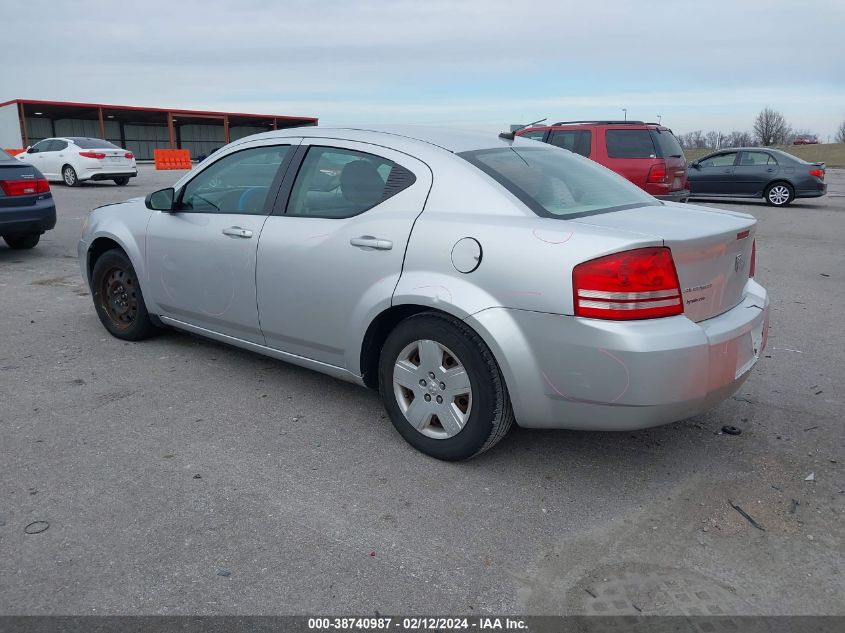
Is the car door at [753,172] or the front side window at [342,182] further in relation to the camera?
the car door at [753,172]

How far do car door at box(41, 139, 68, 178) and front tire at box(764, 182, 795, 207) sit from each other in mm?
19470

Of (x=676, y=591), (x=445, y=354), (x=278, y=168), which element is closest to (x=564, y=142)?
(x=278, y=168)

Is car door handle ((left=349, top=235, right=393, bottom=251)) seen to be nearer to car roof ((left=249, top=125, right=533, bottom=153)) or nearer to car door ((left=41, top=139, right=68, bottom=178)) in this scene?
car roof ((left=249, top=125, right=533, bottom=153))

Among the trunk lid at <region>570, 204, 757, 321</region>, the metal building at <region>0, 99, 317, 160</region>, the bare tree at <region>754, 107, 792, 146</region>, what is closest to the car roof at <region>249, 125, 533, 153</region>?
the trunk lid at <region>570, 204, 757, 321</region>

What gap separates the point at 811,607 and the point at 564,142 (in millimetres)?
11220

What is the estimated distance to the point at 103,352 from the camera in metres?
5.21

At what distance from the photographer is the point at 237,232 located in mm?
4270

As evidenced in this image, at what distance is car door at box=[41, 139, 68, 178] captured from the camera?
21594 millimetres

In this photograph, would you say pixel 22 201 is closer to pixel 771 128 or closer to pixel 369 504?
pixel 369 504

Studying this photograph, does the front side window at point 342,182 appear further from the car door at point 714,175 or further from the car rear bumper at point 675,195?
the car door at point 714,175

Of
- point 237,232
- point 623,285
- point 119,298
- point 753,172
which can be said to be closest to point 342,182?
point 237,232

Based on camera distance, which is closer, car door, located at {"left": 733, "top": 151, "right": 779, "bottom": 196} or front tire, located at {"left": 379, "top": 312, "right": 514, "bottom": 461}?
front tire, located at {"left": 379, "top": 312, "right": 514, "bottom": 461}

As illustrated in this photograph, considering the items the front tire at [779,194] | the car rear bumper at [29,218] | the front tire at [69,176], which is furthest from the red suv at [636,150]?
the front tire at [69,176]

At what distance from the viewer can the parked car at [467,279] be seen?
9.73ft
